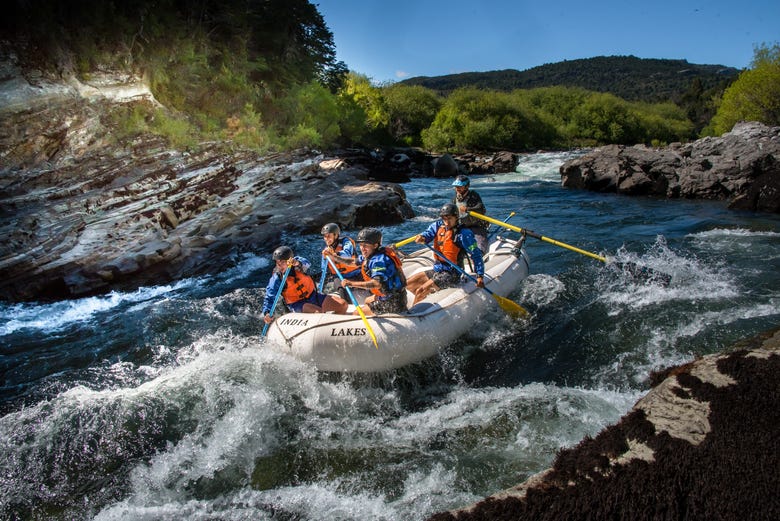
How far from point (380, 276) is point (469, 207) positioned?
3167mm

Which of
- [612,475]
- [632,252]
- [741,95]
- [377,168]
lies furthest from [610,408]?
[741,95]

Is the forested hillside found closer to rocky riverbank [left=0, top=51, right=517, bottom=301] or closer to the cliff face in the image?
rocky riverbank [left=0, top=51, right=517, bottom=301]

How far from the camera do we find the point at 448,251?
A: 6.56 meters

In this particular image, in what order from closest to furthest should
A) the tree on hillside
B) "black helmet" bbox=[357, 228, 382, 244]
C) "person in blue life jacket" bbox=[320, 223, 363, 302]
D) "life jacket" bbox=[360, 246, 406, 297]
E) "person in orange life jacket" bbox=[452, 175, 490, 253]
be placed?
"black helmet" bbox=[357, 228, 382, 244], "life jacket" bbox=[360, 246, 406, 297], "person in blue life jacket" bbox=[320, 223, 363, 302], "person in orange life jacket" bbox=[452, 175, 490, 253], the tree on hillside

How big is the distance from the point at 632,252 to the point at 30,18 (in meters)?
14.8

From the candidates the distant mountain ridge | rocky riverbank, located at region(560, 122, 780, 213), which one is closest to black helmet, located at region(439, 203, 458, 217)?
rocky riverbank, located at region(560, 122, 780, 213)

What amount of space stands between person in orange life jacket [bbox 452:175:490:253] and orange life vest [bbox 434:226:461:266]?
1.26 meters

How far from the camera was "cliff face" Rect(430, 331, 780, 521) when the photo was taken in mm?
2477

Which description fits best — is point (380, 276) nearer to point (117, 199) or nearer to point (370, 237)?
point (370, 237)

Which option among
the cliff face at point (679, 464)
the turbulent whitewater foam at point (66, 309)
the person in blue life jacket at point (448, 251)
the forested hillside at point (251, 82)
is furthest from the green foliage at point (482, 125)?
the cliff face at point (679, 464)

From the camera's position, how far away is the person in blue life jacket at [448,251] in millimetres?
6324

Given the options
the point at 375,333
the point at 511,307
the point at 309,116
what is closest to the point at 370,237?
the point at 375,333

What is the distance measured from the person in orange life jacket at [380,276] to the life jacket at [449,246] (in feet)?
3.90

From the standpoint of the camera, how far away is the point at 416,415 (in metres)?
4.73
